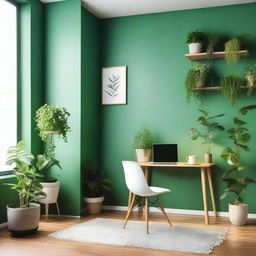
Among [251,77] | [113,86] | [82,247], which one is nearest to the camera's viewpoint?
[82,247]

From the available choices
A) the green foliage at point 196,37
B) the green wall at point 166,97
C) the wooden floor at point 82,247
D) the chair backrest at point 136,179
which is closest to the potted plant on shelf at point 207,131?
the green wall at point 166,97

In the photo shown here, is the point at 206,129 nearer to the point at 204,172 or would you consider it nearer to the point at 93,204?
the point at 204,172

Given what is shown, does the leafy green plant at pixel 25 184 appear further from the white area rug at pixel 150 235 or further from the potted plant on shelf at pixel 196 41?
the potted plant on shelf at pixel 196 41

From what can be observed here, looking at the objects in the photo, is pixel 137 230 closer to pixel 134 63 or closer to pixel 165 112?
pixel 165 112

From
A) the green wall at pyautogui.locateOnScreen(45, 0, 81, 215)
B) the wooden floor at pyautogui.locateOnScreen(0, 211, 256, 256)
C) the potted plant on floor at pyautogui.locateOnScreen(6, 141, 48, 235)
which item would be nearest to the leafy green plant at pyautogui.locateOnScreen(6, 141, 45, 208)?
the potted plant on floor at pyautogui.locateOnScreen(6, 141, 48, 235)

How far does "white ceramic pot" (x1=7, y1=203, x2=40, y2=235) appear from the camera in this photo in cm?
419

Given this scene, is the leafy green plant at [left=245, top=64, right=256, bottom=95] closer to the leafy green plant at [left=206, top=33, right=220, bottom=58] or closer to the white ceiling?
the leafy green plant at [left=206, top=33, right=220, bottom=58]

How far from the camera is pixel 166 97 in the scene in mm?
5648

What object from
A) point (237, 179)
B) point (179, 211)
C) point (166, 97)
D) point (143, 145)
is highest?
point (166, 97)

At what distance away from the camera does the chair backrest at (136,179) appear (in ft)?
14.3

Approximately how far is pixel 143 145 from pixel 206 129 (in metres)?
0.89

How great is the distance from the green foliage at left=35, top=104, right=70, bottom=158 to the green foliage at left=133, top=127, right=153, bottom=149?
1.07m

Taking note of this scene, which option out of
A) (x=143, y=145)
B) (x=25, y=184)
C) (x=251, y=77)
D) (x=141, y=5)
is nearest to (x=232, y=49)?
(x=251, y=77)

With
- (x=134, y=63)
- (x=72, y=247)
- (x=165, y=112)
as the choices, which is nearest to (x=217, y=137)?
(x=165, y=112)
